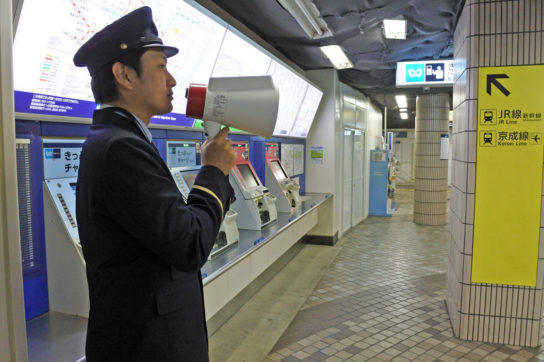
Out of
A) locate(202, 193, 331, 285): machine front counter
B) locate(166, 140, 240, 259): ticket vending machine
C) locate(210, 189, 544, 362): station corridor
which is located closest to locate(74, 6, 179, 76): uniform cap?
locate(202, 193, 331, 285): machine front counter

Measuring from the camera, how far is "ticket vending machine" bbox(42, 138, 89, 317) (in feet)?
5.91

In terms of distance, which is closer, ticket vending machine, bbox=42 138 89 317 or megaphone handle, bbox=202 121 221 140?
megaphone handle, bbox=202 121 221 140

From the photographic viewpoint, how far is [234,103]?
140cm

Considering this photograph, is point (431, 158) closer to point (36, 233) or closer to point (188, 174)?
point (188, 174)

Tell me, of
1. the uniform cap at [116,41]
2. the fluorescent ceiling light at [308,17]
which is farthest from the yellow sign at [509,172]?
the uniform cap at [116,41]

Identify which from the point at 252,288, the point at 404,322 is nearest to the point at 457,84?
the point at 404,322

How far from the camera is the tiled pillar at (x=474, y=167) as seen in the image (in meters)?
3.00

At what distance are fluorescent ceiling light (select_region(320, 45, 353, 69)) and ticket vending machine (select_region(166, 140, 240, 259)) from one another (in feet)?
7.92

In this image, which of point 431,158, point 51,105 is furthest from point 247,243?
point 431,158

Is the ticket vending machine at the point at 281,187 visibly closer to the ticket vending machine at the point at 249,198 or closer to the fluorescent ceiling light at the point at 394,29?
the ticket vending machine at the point at 249,198

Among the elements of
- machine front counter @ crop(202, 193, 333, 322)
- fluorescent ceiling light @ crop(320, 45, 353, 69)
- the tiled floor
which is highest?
fluorescent ceiling light @ crop(320, 45, 353, 69)

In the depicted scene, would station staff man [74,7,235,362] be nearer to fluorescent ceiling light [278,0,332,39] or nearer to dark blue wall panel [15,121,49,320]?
dark blue wall panel [15,121,49,320]

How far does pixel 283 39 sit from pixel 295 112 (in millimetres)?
1035

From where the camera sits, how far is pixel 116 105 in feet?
3.81
